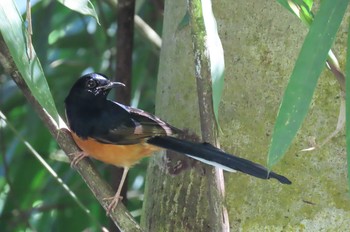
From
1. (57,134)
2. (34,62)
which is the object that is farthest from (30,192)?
(34,62)

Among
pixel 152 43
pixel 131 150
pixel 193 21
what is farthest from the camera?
pixel 152 43

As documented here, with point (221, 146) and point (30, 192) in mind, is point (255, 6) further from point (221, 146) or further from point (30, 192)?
point (30, 192)

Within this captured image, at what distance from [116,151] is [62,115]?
85 centimetres

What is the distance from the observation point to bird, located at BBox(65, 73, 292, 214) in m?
2.08

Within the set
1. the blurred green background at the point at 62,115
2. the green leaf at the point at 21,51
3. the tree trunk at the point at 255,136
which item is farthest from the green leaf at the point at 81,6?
the blurred green background at the point at 62,115

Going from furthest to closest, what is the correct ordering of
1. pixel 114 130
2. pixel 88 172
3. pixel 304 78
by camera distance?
pixel 114 130 → pixel 88 172 → pixel 304 78

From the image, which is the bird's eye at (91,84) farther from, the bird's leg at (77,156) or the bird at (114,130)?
the bird's leg at (77,156)

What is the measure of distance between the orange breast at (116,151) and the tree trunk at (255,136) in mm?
219

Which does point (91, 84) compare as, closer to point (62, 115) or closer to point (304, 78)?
point (62, 115)

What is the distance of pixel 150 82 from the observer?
3.39 meters

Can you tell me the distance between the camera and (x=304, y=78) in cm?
146

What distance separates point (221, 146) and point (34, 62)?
57cm

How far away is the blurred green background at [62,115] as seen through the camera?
3.17m

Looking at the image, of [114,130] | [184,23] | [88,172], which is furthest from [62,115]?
[88,172]
